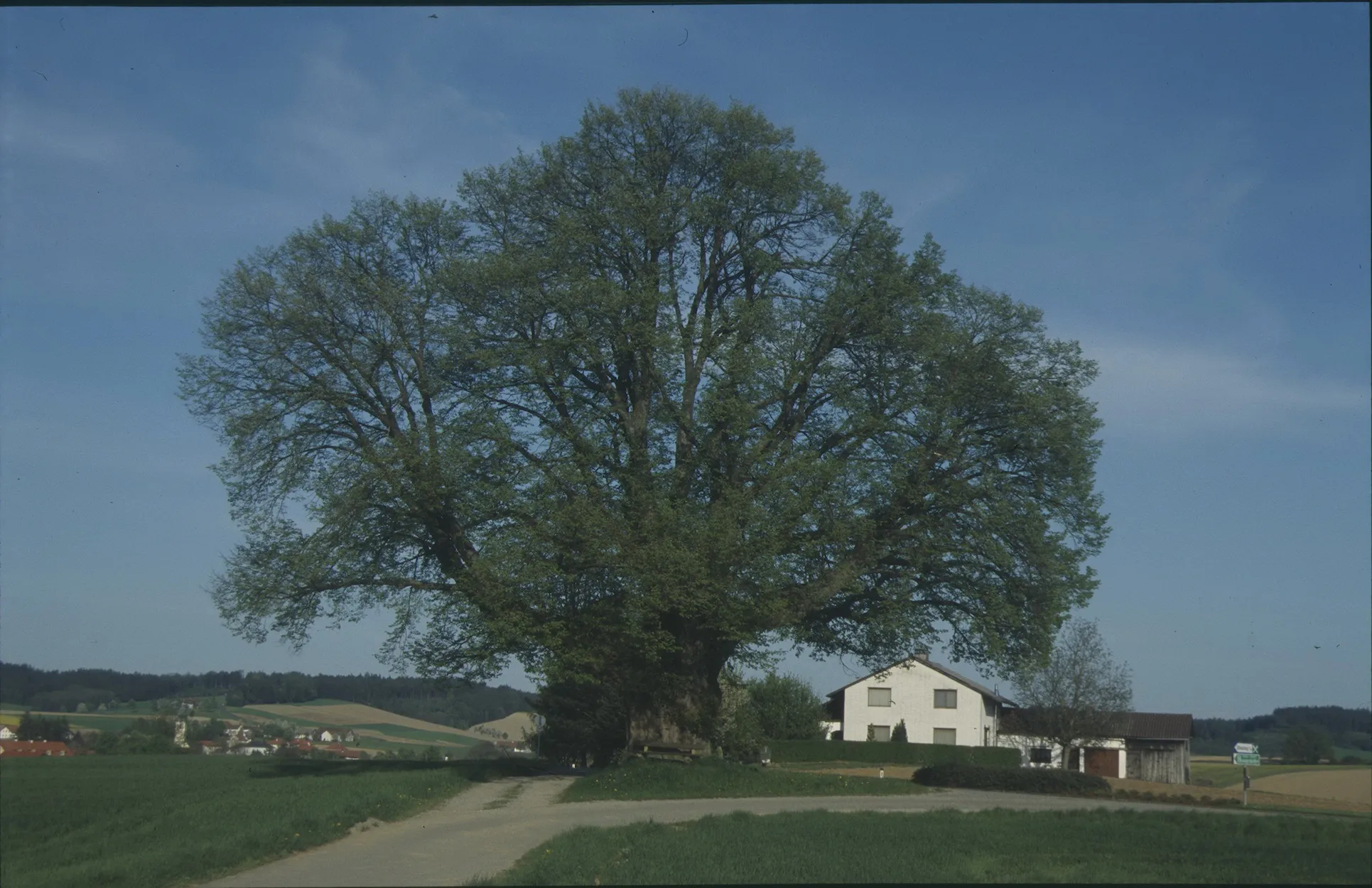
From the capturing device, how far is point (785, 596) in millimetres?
27188

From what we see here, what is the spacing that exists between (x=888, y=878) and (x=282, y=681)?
63.7 metres

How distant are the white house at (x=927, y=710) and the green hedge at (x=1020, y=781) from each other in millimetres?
42736

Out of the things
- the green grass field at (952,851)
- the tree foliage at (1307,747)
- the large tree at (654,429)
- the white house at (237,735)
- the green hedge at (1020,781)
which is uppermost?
the large tree at (654,429)

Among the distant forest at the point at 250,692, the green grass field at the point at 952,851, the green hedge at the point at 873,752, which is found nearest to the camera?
the green grass field at the point at 952,851

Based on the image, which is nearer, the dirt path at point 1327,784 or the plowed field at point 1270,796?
the plowed field at point 1270,796

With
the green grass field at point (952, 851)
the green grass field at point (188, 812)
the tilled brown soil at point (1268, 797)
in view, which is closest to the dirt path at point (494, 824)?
the green grass field at point (188, 812)

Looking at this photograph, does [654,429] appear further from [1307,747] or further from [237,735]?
[237,735]

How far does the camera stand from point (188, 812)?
2209 cm

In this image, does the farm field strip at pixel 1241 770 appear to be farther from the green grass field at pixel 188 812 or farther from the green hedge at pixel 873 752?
the green grass field at pixel 188 812

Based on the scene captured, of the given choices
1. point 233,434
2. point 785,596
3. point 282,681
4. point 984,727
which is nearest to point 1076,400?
point 785,596

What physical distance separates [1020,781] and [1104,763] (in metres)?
39.6

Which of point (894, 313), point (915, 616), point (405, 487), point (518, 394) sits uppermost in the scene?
point (894, 313)

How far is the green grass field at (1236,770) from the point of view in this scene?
31.6m

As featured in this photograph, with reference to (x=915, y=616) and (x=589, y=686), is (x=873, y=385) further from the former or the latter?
(x=589, y=686)
